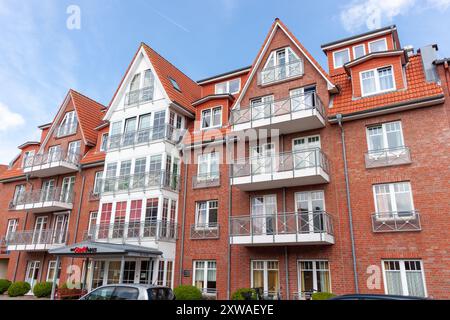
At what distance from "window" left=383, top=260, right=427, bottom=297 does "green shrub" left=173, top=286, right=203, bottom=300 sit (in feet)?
27.5

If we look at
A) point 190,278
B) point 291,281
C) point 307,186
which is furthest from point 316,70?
point 190,278

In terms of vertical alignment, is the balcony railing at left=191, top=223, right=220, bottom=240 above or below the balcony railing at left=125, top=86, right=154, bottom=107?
below

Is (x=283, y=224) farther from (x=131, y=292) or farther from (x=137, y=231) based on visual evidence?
(x=137, y=231)

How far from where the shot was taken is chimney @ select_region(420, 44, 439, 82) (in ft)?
49.2

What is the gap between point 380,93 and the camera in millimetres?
15867

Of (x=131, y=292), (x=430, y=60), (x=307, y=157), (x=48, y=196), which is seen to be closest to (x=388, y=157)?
(x=307, y=157)

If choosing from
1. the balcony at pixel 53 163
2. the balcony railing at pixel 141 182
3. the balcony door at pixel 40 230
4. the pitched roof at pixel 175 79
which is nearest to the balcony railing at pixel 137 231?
the balcony railing at pixel 141 182

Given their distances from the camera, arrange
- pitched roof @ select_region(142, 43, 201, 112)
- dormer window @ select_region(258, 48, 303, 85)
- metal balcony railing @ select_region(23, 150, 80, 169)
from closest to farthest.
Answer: dormer window @ select_region(258, 48, 303, 85), pitched roof @ select_region(142, 43, 201, 112), metal balcony railing @ select_region(23, 150, 80, 169)

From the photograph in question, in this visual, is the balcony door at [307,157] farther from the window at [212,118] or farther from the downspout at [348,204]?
the window at [212,118]

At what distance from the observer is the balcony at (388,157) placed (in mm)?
14305

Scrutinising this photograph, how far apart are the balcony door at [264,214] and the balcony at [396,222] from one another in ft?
14.2

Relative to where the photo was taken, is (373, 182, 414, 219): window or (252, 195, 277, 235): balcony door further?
(252, 195, 277, 235): balcony door

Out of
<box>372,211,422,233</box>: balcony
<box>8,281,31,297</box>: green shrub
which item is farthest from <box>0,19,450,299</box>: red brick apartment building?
<box>8,281,31,297</box>: green shrub

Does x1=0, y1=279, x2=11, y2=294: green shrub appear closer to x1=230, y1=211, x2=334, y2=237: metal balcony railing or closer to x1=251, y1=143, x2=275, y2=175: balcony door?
x1=230, y1=211, x2=334, y2=237: metal balcony railing
